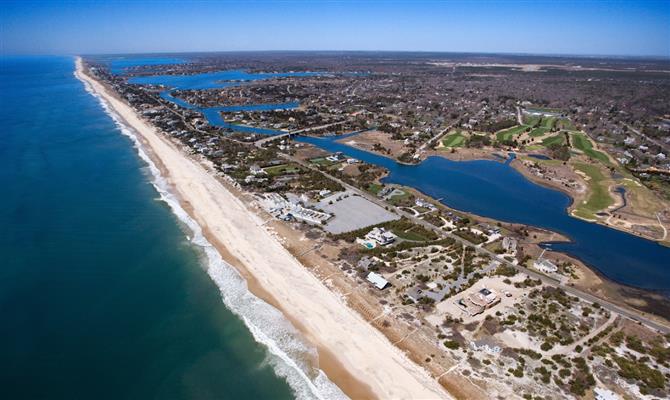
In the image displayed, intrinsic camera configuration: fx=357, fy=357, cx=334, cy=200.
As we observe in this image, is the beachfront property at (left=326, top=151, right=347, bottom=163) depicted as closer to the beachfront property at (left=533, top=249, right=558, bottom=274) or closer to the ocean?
the ocean

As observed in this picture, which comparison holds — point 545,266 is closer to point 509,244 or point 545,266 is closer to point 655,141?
point 509,244

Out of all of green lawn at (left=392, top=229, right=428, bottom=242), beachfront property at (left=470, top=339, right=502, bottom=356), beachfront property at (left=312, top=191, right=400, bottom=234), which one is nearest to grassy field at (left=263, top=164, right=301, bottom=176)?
beachfront property at (left=312, top=191, right=400, bottom=234)

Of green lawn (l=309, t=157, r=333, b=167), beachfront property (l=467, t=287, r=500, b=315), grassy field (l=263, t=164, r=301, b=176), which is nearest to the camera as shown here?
beachfront property (l=467, t=287, r=500, b=315)

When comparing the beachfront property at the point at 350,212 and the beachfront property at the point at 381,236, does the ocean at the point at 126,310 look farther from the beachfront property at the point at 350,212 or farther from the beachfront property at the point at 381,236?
the beachfront property at the point at 381,236

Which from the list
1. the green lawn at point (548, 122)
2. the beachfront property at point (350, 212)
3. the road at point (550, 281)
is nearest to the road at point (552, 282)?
the road at point (550, 281)

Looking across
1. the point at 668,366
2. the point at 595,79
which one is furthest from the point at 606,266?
the point at 595,79

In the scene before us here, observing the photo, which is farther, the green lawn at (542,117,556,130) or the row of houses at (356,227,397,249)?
the green lawn at (542,117,556,130)

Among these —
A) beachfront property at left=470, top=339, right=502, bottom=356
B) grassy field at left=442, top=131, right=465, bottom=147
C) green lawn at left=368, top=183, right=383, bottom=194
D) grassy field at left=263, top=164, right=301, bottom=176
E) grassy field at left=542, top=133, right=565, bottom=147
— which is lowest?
beachfront property at left=470, top=339, right=502, bottom=356
